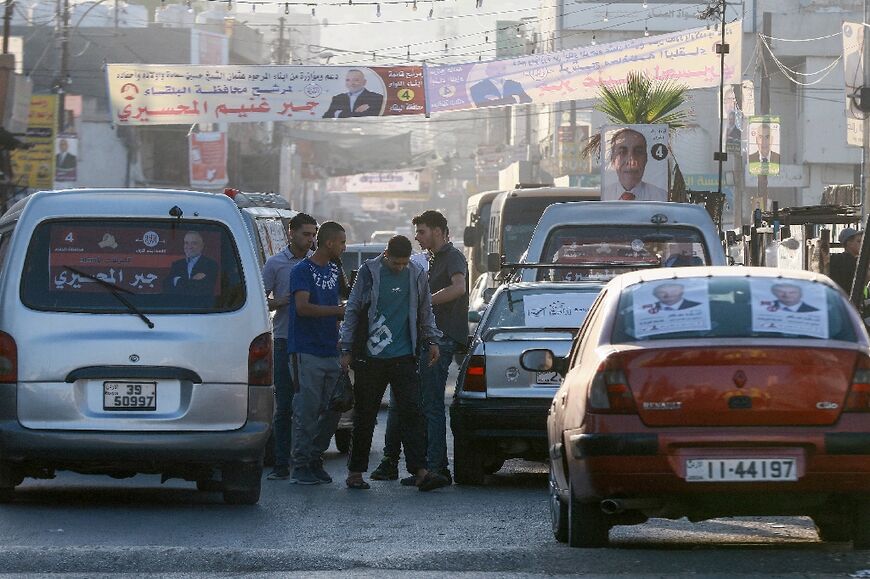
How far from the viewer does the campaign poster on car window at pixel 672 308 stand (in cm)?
807

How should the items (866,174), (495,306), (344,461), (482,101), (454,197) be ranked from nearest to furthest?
1. (495,306)
2. (344,461)
3. (866,174)
4. (482,101)
5. (454,197)

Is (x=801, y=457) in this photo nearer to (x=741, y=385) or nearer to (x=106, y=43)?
(x=741, y=385)

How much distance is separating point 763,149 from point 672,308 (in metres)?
51.5

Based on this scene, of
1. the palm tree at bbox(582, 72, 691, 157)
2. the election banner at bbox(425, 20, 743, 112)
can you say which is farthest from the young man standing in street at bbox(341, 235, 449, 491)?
the election banner at bbox(425, 20, 743, 112)

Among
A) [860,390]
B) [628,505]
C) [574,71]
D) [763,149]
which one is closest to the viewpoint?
[860,390]

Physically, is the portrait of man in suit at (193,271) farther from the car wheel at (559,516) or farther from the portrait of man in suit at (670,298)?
the portrait of man in suit at (670,298)

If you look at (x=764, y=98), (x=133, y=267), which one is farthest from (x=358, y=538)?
(x=764, y=98)

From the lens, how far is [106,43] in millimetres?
71125

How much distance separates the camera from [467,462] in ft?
41.6

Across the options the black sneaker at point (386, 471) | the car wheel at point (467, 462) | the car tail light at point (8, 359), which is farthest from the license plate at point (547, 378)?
the car tail light at point (8, 359)

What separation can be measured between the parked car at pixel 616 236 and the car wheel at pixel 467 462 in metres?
2.75

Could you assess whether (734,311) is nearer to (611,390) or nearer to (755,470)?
(611,390)

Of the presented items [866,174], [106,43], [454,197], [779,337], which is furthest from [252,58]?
[779,337]

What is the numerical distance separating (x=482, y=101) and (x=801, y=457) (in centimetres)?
3326
